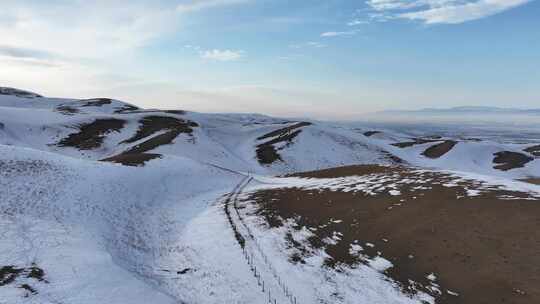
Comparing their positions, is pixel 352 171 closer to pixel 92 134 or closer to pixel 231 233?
pixel 231 233

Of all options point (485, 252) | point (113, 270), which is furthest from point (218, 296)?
point (485, 252)

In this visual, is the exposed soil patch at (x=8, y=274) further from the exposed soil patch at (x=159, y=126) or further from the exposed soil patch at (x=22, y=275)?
the exposed soil patch at (x=159, y=126)

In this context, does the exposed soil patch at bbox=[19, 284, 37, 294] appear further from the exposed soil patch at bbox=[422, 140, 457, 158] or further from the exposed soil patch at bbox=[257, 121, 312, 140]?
the exposed soil patch at bbox=[422, 140, 457, 158]

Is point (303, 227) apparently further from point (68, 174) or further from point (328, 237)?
point (68, 174)

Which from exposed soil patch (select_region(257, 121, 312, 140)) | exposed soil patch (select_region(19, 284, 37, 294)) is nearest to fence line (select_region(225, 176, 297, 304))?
exposed soil patch (select_region(19, 284, 37, 294))

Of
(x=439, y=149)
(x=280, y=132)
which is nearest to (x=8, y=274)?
(x=280, y=132)
